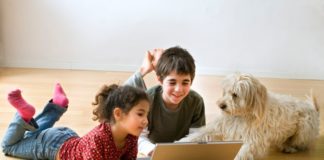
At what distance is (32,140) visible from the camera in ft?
6.42

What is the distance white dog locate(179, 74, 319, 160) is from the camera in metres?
1.94

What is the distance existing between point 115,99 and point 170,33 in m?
2.14

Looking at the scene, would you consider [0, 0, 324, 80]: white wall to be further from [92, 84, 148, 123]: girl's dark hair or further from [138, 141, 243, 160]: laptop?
[138, 141, 243, 160]: laptop

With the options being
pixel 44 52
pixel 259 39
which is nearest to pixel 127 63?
pixel 44 52

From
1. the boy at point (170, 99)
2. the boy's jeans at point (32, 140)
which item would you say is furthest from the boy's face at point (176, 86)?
the boy's jeans at point (32, 140)

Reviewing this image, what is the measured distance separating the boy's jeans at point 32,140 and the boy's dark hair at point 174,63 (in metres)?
0.50

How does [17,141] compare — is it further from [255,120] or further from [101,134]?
[255,120]

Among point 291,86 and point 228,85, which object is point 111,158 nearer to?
point 228,85

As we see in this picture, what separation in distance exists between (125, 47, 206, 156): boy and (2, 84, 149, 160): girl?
25cm

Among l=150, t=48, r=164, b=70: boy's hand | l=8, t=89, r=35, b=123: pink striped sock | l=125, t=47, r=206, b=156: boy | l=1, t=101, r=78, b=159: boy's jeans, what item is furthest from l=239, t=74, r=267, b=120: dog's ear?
l=8, t=89, r=35, b=123: pink striped sock

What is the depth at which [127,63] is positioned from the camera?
370 centimetres

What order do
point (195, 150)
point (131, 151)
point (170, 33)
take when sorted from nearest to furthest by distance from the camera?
point (195, 150) < point (131, 151) < point (170, 33)

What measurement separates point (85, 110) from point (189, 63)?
1008 millimetres

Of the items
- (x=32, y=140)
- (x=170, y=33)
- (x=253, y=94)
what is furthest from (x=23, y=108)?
(x=170, y=33)
